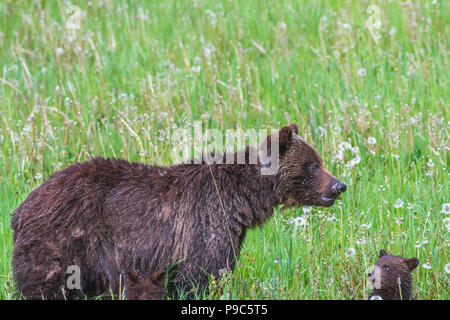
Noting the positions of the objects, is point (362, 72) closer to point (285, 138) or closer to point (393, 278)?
point (285, 138)

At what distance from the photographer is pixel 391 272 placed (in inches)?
202

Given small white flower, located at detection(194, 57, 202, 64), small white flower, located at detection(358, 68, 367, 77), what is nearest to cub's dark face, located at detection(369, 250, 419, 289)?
small white flower, located at detection(358, 68, 367, 77)

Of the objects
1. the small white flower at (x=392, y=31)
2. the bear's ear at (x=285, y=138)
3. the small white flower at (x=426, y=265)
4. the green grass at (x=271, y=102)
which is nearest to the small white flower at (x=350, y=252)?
the green grass at (x=271, y=102)

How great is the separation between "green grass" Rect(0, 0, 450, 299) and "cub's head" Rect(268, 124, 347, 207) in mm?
280

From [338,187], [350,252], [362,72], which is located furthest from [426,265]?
[362,72]

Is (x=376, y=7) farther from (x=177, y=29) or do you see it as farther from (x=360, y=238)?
(x=360, y=238)

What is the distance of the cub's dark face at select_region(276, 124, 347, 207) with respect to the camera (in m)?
5.68

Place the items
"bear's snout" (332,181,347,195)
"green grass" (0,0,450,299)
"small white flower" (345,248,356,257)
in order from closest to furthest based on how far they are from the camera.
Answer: "small white flower" (345,248,356,257) < "bear's snout" (332,181,347,195) < "green grass" (0,0,450,299)

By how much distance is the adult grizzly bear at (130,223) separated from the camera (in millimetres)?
4992

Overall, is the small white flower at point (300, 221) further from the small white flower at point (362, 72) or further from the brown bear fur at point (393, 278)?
the small white flower at point (362, 72)

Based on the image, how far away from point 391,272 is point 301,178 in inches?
41.5

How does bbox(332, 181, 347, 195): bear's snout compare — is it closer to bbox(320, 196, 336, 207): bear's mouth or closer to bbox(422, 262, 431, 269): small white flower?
bbox(320, 196, 336, 207): bear's mouth

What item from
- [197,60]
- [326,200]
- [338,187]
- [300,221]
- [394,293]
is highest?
[197,60]

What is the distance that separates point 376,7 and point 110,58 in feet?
13.3
